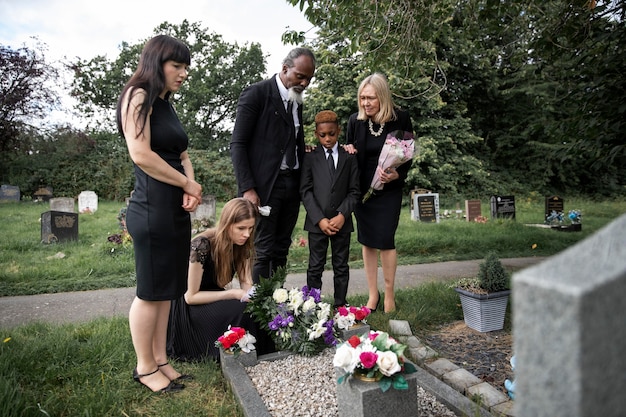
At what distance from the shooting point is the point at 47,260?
688 cm

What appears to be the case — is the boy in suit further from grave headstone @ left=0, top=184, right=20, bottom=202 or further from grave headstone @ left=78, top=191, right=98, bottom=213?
grave headstone @ left=0, top=184, right=20, bottom=202

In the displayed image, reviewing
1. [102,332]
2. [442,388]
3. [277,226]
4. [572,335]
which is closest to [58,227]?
[102,332]

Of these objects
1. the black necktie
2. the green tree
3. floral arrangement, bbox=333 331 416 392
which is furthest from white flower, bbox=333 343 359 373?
the green tree

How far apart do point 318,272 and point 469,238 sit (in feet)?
18.4


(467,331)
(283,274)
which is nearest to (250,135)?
(283,274)

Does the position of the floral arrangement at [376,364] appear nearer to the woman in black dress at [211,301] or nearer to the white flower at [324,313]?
the white flower at [324,313]

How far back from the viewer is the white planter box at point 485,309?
12.1 feet

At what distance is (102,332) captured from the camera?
11.5 ft

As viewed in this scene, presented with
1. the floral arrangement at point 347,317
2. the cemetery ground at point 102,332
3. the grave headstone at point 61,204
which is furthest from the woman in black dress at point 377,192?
the grave headstone at point 61,204

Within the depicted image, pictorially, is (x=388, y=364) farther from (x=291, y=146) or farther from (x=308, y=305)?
(x=291, y=146)

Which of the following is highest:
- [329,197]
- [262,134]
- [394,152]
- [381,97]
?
[381,97]

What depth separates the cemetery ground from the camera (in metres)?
2.48

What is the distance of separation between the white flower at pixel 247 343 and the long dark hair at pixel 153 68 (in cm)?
149

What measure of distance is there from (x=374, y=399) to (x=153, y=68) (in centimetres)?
210
